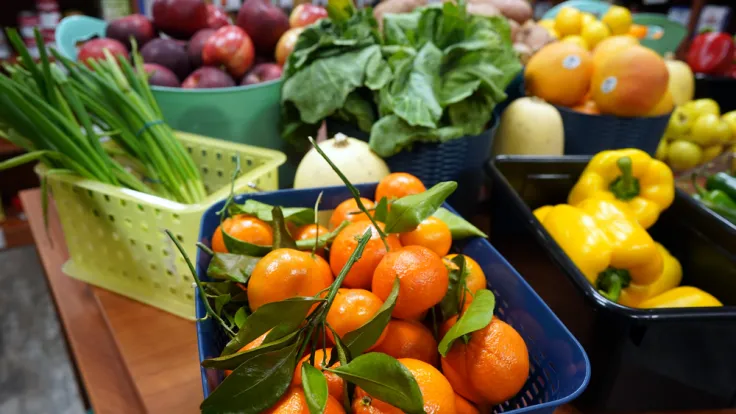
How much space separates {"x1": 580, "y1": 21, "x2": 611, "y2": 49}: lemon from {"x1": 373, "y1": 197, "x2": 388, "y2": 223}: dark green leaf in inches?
41.2

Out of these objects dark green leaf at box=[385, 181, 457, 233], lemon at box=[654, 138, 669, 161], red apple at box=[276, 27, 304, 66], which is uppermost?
red apple at box=[276, 27, 304, 66]

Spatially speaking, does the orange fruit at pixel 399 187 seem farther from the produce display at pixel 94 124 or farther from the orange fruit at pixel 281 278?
the produce display at pixel 94 124

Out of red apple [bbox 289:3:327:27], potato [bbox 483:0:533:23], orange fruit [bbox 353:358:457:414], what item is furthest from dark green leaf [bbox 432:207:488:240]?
potato [bbox 483:0:533:23]

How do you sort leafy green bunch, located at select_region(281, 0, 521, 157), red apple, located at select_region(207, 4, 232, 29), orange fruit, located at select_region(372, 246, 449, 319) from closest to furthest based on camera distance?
orange fruit, located at select_region(372, 246, 449, 319)
leafy green bunch, located at select_region(281, 0, 521, 157)
red apple, located at select_region(207, 4, 232, 29)

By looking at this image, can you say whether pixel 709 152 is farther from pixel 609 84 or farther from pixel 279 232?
pixel 279 232

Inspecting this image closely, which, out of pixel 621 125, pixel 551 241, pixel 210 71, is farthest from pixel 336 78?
pixel 621 125

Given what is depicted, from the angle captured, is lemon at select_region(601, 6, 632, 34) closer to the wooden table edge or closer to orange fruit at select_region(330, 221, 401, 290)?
orange fruit at select_region(330, 221, 401, 290)

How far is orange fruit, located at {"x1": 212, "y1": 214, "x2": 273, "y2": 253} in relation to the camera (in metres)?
0.50

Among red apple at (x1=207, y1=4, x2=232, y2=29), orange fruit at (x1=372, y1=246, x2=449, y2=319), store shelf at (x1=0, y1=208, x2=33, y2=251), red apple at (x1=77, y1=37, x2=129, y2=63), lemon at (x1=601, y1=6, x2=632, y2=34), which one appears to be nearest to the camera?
orange fruit at (x1=372, y1=246, x2=449, y2=319)

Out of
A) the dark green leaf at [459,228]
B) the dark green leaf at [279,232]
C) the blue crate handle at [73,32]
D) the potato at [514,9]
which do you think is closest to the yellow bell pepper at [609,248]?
the dark green leaf at [459,228]

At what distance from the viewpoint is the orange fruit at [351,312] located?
0.39 m

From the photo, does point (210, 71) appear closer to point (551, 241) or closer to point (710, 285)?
point (551, 241)

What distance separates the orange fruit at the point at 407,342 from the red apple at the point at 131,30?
842 mm

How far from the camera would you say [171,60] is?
0.92 m
